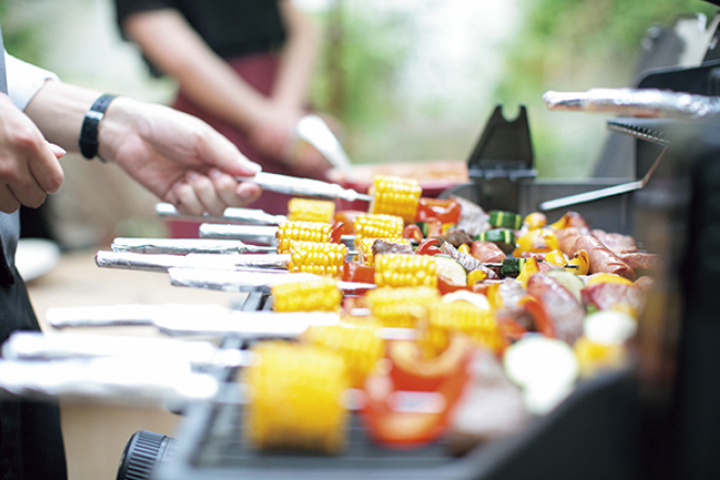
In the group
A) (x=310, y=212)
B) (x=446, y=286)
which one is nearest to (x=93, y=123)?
(x=310, y=212)

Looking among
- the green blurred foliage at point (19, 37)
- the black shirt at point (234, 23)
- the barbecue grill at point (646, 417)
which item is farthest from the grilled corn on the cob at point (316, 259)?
→ the green blurred foliage at point (19, 37)

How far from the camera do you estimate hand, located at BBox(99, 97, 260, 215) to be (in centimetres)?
174

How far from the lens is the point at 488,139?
1.79 metres

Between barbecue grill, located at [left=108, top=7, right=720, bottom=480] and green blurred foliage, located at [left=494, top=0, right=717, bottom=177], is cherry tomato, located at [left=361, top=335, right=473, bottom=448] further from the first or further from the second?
green blurred foliage, located at [left=494, top=0, right=717, bottom=177]

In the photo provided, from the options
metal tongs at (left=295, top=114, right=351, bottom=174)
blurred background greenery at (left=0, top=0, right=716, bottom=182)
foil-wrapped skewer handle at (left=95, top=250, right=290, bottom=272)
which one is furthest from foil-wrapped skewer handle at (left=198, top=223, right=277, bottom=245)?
blurred background greenery at (left=0, top=0, right=716, bottom=182)

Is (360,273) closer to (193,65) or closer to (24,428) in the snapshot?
(24,428)

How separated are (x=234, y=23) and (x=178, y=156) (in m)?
1.83

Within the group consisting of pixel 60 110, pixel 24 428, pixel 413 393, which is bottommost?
pixel 24 428

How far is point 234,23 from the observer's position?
330cm

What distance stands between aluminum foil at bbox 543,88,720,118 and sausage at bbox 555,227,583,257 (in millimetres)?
539

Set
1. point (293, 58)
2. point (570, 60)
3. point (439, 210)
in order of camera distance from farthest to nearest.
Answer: point (570, 60) → point (293, 58) → point (439, 210)

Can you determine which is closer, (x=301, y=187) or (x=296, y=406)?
(x=296, y=406)

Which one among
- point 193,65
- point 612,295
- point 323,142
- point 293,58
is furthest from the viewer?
point 293,58

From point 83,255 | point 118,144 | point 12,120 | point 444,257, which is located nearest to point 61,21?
point 83,255
